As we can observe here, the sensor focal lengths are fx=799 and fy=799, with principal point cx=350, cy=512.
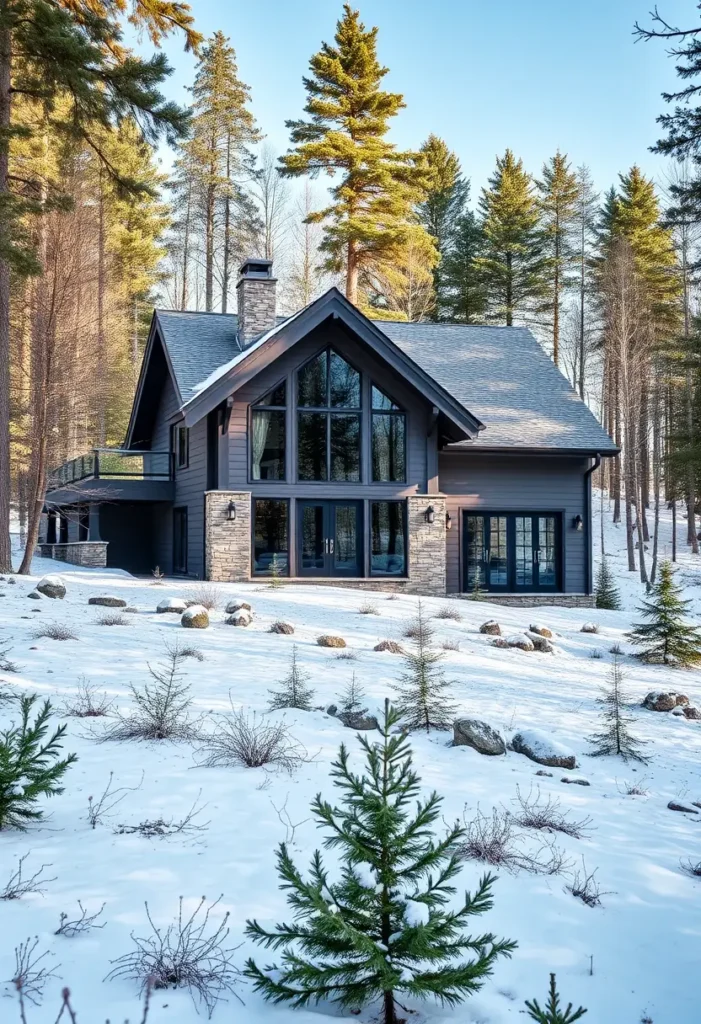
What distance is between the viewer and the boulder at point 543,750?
5.66 m

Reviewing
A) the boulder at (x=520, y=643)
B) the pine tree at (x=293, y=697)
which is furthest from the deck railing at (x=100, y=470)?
the pine tree at (x=293, y=697)

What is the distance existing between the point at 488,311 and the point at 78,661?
94.2ft

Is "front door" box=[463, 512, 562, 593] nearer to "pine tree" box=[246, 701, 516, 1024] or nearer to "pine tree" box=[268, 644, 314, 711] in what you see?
"pine tree" box=[268, 644, 314, 711]

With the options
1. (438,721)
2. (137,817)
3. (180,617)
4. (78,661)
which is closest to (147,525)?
(180,617)

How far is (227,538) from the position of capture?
1561 centimetres

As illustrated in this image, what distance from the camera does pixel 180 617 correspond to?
10281 millimetres

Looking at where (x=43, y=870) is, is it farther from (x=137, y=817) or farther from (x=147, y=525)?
(x=147, y=525)

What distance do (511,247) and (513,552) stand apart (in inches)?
711

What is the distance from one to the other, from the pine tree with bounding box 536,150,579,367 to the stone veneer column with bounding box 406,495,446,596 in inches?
742

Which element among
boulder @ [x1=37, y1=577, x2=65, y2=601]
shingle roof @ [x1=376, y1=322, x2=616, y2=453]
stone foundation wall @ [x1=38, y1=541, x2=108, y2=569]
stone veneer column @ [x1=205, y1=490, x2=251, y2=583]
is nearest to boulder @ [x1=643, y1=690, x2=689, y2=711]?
boulder @ [x1=37, y1=577, x2=65, y2=601]

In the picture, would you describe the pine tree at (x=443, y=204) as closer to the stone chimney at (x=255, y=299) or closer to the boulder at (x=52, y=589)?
the stone chimney at (x=255, y=299)

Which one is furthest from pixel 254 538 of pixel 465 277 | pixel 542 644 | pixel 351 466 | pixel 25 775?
pixel 465 277

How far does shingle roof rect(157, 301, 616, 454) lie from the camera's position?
1750 centimetres

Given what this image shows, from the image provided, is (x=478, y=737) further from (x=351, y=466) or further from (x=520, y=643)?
(x=351, y=466)
